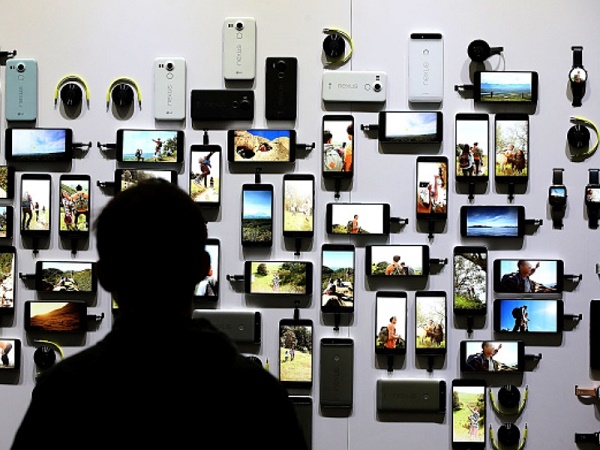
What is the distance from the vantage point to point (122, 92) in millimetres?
3408

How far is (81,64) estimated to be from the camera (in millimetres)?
3457

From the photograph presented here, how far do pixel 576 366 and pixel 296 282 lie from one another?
3.65ft

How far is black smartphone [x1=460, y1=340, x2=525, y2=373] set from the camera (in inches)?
132

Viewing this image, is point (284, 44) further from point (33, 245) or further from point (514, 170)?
point (33, 245)

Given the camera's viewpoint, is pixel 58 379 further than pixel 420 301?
No

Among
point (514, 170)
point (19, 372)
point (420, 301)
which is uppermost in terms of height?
point (514, 170)

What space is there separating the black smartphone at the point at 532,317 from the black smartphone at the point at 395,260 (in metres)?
0.34

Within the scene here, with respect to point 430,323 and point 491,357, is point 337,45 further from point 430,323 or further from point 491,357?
point 491,357

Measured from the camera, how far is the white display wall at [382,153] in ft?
11.1

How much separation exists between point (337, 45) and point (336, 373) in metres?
1.24

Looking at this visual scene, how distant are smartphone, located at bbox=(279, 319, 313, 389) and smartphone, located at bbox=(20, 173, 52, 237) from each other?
3.30ft

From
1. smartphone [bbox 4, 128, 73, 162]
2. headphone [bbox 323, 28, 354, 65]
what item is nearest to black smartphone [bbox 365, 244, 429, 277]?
headphone [bbox 323, 28, 354, 65]

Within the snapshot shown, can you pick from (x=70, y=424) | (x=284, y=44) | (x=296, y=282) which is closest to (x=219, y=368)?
(x=70, y=424)

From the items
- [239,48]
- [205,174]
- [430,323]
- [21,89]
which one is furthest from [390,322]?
[21,89]
